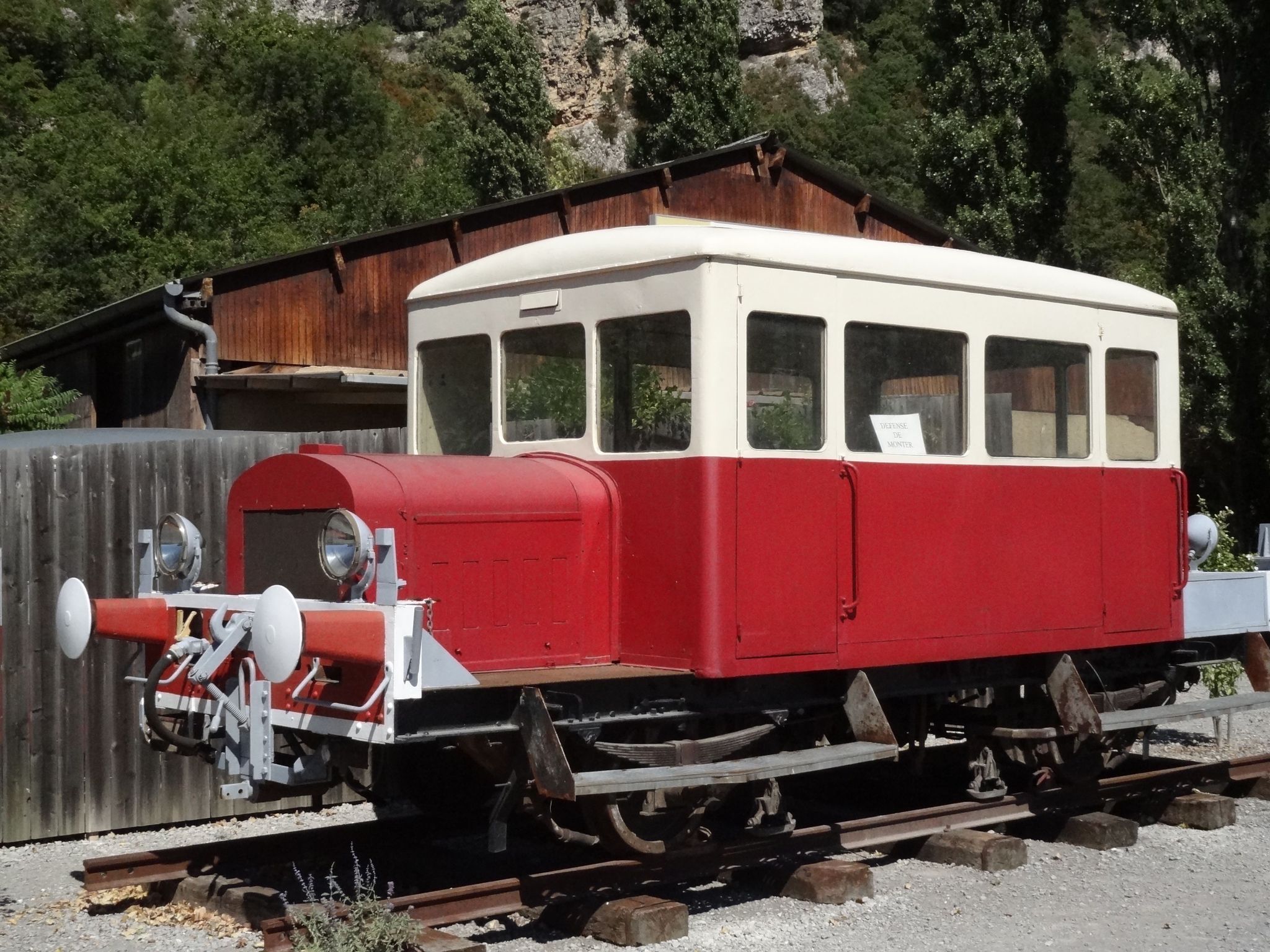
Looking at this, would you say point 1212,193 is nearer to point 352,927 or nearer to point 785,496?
point 785,496

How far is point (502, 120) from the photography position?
135ft

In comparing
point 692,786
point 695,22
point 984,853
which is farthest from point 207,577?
point 695,22

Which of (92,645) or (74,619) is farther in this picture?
(92,645)

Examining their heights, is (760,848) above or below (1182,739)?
above

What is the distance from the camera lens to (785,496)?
20.8ft

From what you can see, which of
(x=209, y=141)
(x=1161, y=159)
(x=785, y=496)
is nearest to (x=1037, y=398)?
(x=785, y=496)

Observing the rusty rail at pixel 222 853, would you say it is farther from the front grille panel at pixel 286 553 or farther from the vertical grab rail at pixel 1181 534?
the vertical grab rail at pixel 1181 534

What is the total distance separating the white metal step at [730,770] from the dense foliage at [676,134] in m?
17.5

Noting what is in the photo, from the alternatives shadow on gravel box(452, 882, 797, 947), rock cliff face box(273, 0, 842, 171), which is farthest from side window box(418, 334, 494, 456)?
rock cliff face box(273, 0, 842, 171)

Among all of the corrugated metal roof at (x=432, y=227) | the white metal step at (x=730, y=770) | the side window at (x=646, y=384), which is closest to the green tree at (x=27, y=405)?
the corrugated metal roof at (x=432, y=227)

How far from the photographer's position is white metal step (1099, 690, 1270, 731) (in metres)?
7.72

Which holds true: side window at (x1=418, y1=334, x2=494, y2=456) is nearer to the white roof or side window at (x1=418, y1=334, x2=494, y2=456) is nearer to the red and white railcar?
Answer: the red and white railcar

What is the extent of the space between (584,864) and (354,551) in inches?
91.0

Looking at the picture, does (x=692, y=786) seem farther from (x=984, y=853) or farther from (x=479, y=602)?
(x=984, y=853)
